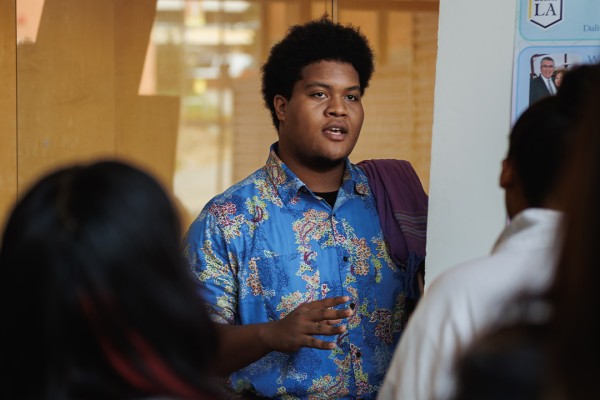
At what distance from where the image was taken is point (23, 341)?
131cm

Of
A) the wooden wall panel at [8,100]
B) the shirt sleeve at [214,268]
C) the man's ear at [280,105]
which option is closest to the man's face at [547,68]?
the man's ear at [280,105]

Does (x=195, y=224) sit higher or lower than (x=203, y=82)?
lower

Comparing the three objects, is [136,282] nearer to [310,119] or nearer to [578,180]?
[578,180]

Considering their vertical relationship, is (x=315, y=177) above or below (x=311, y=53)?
below

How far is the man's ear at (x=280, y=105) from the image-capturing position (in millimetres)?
3241

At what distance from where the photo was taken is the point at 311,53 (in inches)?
125

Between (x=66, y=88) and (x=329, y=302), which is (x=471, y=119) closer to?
(x=329, y=302)

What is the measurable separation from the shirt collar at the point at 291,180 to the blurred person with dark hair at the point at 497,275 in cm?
121

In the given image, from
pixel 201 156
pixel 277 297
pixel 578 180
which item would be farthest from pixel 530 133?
pixel 201 156

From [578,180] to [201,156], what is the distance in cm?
402

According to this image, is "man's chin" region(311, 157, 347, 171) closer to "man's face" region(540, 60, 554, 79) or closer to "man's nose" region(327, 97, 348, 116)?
"man's nose" region(327, 97, 348, 116)

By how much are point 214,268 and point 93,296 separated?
5.45ft

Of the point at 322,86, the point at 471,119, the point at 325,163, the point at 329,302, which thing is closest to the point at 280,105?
the point at 322,86

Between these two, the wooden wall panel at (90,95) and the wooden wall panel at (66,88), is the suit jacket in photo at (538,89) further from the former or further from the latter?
the wooden wall panel at (66,88)
